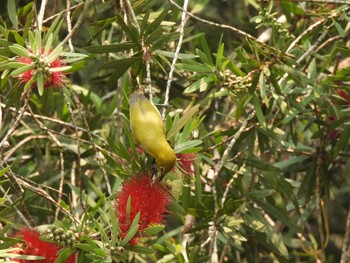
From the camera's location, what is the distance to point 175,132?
1.66 metres

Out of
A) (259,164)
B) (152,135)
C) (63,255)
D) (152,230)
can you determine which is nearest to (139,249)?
(152,230)

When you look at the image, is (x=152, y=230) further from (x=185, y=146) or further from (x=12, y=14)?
(x=12, y=14)

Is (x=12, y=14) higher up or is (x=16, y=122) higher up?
(x=12, y=14)

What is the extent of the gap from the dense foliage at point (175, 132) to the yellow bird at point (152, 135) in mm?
84

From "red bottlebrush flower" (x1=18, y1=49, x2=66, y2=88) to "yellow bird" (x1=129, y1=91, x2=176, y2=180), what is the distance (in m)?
0.21

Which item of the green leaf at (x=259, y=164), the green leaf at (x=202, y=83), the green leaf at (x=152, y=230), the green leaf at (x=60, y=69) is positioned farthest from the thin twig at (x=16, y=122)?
the green leaf at (x=259, y=164)

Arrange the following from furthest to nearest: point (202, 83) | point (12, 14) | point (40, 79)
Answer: point (202, 83) → point (12, 14) → point (40, 79)

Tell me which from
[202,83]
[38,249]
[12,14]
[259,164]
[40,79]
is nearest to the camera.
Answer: [40,79]

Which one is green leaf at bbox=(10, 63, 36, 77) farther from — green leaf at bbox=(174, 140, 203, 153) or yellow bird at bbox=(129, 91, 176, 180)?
green leaf at bbox=(174, 140, 203, 153)

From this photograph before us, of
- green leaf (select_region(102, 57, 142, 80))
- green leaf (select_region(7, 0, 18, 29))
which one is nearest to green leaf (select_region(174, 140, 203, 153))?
green leaf (select_region(102, 57, 142, 80))

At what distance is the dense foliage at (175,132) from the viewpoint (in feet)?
5.60

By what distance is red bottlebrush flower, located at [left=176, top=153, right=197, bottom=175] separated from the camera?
5.90ft

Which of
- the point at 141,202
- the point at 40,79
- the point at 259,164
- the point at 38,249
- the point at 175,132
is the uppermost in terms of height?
the point at 40,79

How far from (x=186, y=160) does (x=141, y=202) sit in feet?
0.65
